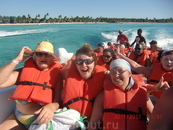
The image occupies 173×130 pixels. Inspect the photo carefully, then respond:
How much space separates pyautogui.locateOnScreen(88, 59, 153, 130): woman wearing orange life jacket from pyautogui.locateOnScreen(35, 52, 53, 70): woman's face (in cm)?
82

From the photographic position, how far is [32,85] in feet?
5.91

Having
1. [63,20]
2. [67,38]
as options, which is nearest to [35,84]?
[67,38]

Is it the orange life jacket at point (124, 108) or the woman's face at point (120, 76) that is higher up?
the woman's face at point (120, 76)

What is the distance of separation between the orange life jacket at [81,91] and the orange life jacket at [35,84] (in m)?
0.22

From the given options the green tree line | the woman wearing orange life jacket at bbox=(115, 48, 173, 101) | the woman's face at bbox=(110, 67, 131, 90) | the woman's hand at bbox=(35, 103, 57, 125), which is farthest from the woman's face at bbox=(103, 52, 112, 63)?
the green tree line

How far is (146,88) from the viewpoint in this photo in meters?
1.61

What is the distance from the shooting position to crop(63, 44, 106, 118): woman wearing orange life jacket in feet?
5.38

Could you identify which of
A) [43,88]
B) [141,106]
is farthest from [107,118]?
[43,88]

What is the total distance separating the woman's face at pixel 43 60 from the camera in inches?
70.3

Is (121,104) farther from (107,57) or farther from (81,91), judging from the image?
(107,57)

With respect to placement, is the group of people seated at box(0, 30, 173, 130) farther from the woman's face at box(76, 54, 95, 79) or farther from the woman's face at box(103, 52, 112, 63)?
the woman's face at box(103, 52, 112, 63)

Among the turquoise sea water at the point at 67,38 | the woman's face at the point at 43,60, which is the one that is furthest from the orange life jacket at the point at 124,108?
the turquoise sea water at the point at 67,38

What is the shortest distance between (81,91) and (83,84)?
0.30 feet

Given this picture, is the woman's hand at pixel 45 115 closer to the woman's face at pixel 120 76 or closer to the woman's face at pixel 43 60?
the woman's face at pixel 43 60
